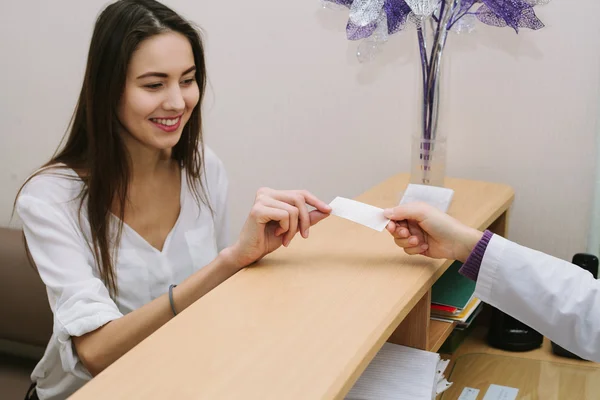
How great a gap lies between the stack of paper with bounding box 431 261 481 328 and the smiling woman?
0.35 m

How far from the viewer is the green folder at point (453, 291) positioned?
1.53 meters

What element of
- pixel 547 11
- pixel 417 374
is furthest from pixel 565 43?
pixel 417 374

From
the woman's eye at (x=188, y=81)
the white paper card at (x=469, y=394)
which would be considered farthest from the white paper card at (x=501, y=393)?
the woman's eye at (x=188, y=81)

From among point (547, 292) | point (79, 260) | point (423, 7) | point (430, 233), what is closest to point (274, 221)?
point (430, 233)

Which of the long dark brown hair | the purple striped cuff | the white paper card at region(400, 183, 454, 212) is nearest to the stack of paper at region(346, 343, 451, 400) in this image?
the purple striped cuff

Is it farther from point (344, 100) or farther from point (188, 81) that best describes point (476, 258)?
point (344, 100)

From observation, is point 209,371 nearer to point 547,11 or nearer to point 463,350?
point 463,350

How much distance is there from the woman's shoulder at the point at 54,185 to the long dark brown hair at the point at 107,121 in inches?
0.5

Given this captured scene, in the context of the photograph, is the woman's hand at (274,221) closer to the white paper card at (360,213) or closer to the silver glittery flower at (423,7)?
the white paper card at (360,213)

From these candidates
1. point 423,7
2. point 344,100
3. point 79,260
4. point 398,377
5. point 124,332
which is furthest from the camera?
point 344,100

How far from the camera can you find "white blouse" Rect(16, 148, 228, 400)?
54.3 inches

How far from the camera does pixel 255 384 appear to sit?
0.91m

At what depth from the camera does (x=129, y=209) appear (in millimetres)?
1702

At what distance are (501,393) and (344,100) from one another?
40.3 inches
